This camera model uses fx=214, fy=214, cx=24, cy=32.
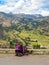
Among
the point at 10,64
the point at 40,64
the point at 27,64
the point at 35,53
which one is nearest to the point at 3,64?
the point at 10,64

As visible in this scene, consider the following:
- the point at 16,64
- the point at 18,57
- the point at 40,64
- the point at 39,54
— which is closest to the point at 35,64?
the point at 40,64

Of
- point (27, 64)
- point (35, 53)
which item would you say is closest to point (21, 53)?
point (35, 53)

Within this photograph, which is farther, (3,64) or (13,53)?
(13,53)

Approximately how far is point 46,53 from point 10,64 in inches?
179

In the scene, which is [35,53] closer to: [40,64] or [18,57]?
[18,57]

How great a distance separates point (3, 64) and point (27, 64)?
1318mm

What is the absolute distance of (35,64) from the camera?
1191 centimetres

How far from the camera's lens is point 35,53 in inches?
620

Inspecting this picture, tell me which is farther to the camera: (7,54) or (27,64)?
(7,54)

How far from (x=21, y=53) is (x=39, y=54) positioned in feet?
4.90

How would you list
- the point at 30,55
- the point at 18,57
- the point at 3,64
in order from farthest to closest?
the point at 30,55
the point at 18,57
the point at 3,64

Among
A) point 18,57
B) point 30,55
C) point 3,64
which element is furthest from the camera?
point 30,55

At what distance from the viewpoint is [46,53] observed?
15617 mm

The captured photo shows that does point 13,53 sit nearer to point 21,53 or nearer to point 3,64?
point 21,53
